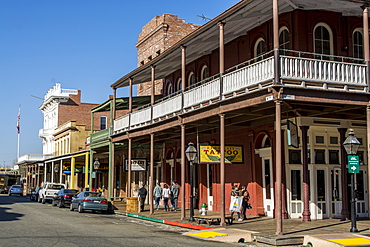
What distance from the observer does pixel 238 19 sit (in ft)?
63.0

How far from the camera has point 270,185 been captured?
21141mm

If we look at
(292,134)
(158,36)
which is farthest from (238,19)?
(158,36)

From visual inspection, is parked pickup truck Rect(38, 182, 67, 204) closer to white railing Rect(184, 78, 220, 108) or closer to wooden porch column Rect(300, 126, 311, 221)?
white railing Rect(184, 78, 220, 108)

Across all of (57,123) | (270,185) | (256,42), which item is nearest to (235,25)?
(256,42)

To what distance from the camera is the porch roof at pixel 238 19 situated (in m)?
17.1

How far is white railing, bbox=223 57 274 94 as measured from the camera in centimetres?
1534

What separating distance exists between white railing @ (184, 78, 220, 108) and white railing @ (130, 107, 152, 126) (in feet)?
15.4

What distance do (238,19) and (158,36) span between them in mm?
17534

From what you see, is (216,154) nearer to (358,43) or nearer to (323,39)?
(323,39)

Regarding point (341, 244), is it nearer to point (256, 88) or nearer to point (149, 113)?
point (256, 88)

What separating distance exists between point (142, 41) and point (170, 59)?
14.2 meters

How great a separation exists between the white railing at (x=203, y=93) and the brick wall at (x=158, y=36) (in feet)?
44.6

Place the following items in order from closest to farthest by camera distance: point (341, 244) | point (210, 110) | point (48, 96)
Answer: point (341, 244) < point (210, 110) < point (48, 96)

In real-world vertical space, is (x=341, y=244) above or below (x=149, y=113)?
below
